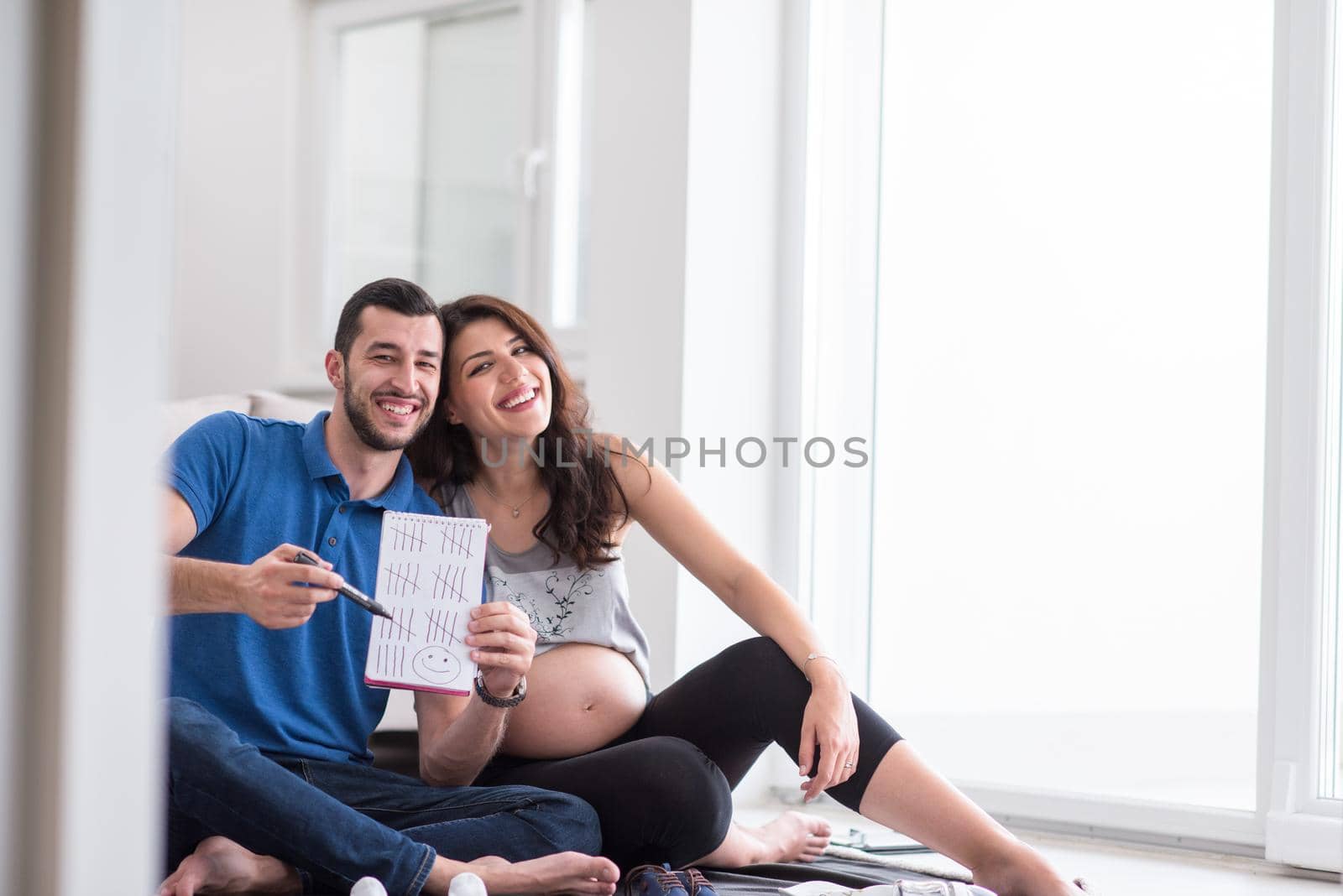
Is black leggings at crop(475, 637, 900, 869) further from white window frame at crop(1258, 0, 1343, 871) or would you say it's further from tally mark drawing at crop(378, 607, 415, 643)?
white window frame at crop(1258, 0, 1343, 871)

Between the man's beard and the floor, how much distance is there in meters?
1.01

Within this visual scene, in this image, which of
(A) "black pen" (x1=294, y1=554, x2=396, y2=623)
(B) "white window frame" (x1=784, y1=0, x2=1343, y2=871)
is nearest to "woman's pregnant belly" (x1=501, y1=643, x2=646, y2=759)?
(A) "black pen" (x1=294, y1=554, x2=396, y2=623)

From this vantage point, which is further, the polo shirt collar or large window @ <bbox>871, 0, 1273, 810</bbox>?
large window @ <bbox>871, 0, 1273, 810</bbox>

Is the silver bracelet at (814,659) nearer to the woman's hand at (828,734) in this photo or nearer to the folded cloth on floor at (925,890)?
the woman's hand at (828,734)

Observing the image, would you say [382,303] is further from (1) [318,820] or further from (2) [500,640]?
(1) [318,820]

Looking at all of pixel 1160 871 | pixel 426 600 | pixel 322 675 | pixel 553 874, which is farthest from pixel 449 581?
pixel 1160 871

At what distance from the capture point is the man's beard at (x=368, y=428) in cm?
176

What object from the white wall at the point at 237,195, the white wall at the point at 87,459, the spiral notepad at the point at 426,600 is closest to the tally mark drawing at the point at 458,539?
the spiral notepad at the point at 426,600

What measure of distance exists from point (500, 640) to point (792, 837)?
69 centimetres

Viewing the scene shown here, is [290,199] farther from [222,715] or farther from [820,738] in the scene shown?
[820,738]

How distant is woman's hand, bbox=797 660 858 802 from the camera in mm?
1644

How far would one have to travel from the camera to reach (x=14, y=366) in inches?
19.1

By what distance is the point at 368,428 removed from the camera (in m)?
1.76

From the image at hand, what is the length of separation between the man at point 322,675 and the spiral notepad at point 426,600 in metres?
0.04
